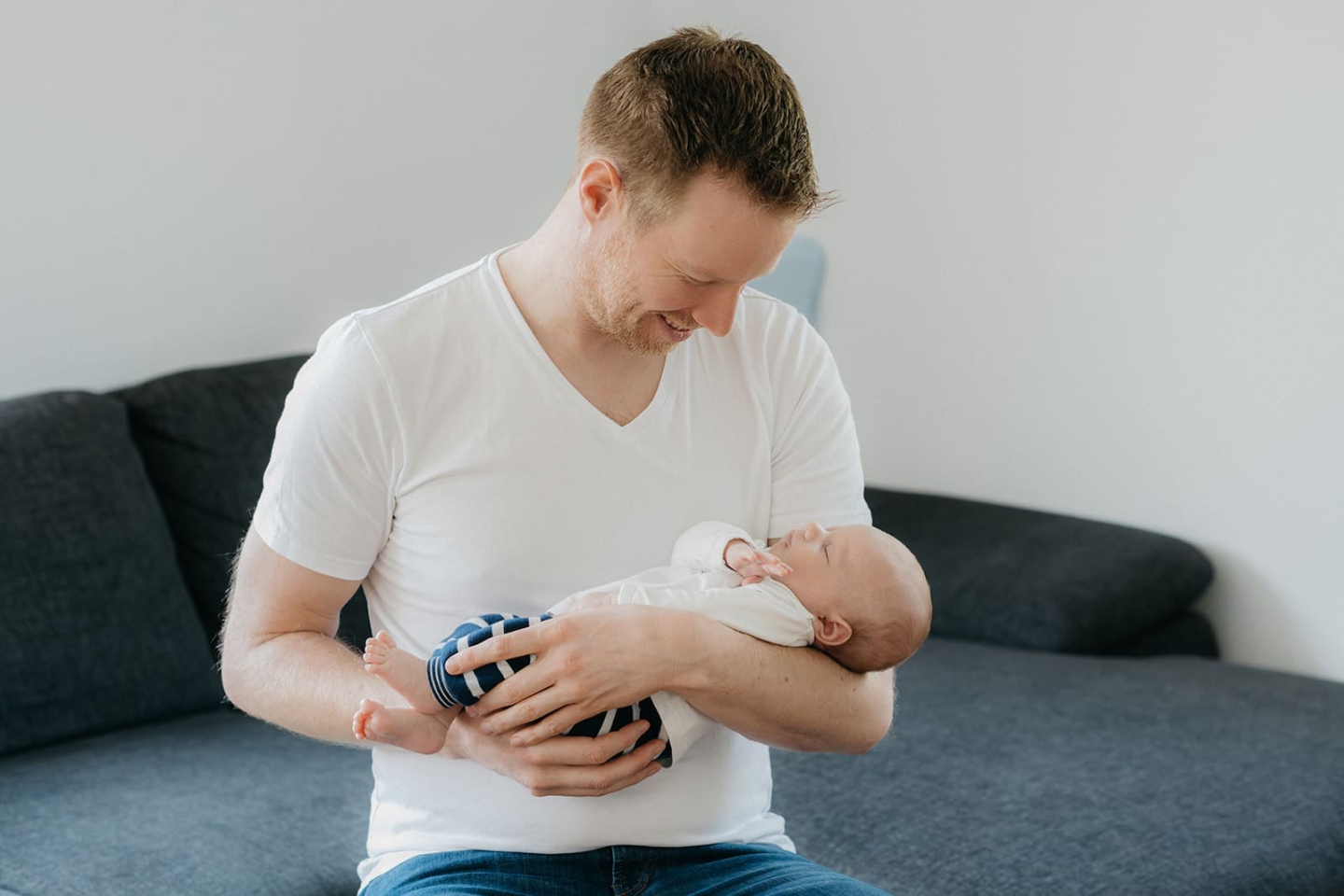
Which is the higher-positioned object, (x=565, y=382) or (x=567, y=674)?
(x=565, y=382)

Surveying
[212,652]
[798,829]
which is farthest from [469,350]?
[212,652]

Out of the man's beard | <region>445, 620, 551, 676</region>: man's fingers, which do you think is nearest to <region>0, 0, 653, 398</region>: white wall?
the man's beard

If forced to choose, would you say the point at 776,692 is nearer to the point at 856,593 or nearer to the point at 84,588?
the point at 856,593

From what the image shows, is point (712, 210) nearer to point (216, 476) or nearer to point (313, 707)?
point (313, 707)

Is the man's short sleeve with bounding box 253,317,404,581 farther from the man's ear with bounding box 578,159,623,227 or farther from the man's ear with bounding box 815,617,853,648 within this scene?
the man's ear with bounding box 815,617,853,648

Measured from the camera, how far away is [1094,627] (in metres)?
2.62

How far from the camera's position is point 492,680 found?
48.9 inches

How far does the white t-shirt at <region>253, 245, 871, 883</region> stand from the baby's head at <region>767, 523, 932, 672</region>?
10 centimetres

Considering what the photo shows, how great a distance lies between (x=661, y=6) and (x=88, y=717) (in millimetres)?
2211

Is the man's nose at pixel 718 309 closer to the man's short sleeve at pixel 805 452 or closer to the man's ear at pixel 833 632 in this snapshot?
the man's short sleeve at pixel 805 452

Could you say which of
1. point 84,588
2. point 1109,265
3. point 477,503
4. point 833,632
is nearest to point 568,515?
point 477,503

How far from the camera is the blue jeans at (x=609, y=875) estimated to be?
4.29 ft

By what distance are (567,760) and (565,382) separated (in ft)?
1.19

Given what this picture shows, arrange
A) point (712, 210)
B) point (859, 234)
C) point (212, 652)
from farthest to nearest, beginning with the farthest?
1. point (859, 234)
2. point (212, 652)
3. point (712, 210)
